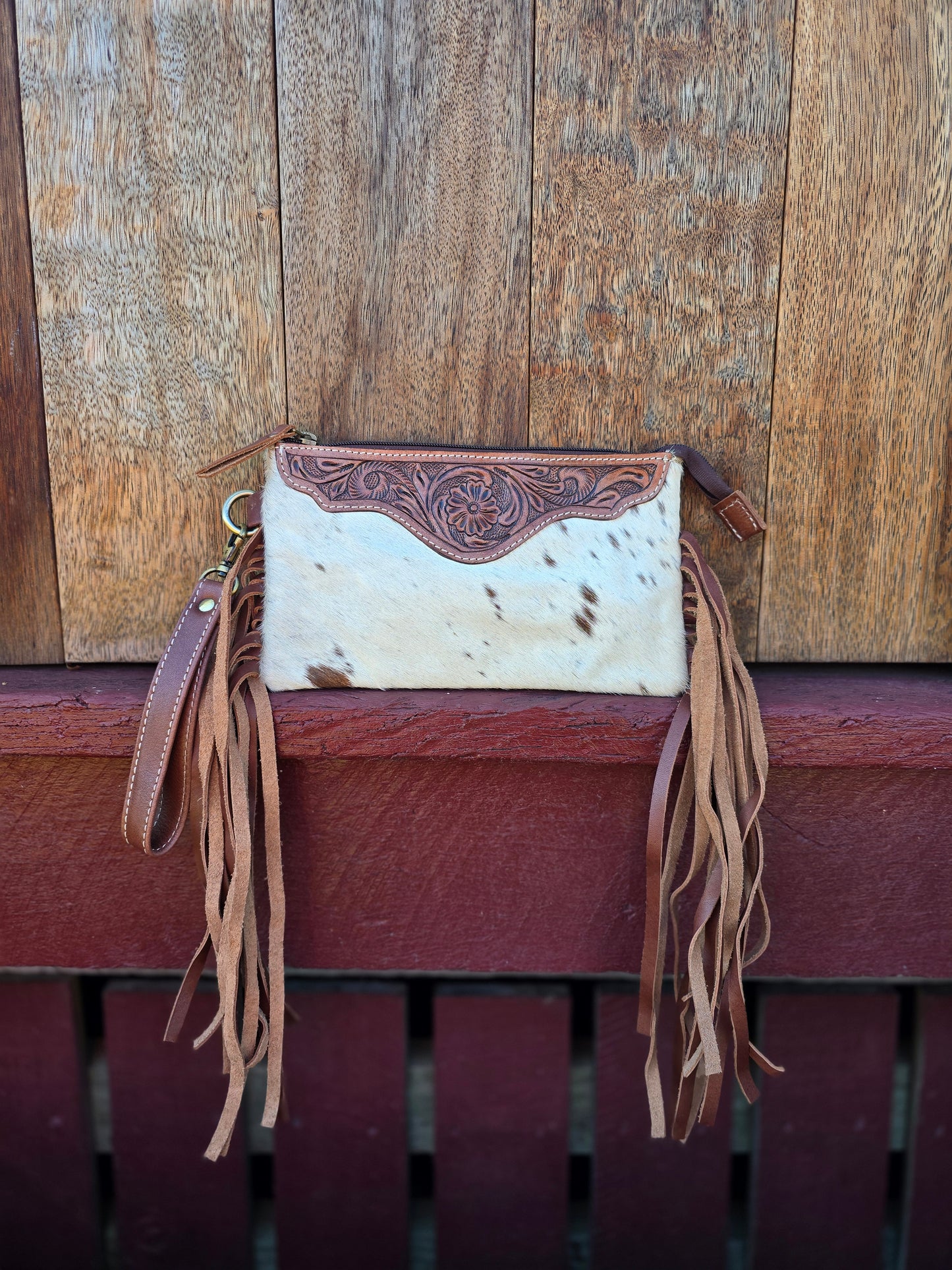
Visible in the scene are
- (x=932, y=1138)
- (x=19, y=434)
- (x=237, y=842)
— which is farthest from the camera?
(x=932, y=1138)

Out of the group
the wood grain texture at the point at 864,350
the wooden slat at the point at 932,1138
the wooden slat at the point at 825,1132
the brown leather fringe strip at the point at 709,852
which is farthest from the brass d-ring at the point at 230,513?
the wooden slat at the point at 932,1138

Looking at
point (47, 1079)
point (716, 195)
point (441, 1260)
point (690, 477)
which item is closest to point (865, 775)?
point (690, 477)

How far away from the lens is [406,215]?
88 cm

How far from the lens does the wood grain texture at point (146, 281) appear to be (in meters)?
0.86

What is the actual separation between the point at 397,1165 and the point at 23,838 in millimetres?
659

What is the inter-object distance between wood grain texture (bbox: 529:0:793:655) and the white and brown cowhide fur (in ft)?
0.45

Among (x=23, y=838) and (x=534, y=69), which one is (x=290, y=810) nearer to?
(x=23, y=838)

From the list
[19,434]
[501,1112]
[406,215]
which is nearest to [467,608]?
[406,215]

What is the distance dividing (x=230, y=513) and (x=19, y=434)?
239mm

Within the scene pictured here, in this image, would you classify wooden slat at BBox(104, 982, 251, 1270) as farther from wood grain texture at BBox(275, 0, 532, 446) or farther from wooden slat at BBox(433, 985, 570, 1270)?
wood grain texture at BBox(275, 0, 532, 446)

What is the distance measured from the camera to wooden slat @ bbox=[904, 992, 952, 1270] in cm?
115

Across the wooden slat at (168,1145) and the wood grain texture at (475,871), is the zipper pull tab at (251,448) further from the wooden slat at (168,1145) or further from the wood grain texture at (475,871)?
the wooden slat at (168,1145)

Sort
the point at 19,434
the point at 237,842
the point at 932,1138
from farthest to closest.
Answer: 1. the point at 932,1138
2. the point at 19,434
3. the point at 237,842

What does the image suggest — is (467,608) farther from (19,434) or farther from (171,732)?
(19,434)
